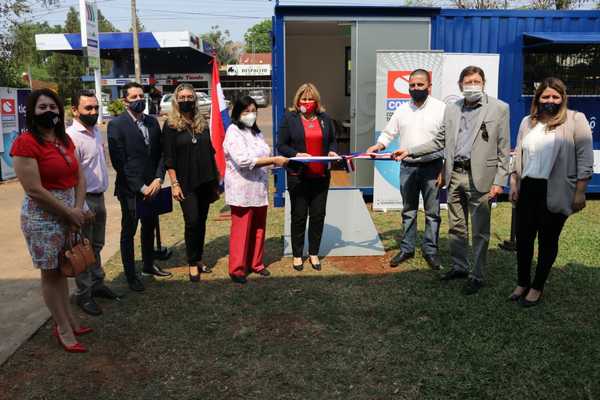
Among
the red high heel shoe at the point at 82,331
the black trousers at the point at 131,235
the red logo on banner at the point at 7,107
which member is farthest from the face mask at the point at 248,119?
the red logo on banner at the point at 7,107

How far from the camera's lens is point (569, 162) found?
3846 millimetres

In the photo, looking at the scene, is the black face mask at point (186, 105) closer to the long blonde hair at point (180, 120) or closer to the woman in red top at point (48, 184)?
the long blonde hair at point (180, 120)

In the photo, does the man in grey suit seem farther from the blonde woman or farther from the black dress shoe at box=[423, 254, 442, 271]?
the blonde woman

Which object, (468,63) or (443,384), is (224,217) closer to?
(468,63)

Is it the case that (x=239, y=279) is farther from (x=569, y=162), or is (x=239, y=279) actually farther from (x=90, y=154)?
(x=569, y=162)

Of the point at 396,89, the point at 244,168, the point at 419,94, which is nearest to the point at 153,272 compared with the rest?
the point at 244,168

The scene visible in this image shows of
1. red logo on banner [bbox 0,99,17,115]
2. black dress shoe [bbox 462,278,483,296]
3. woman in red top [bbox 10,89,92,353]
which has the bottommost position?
black dress shoe [bbox 462,278,483,296]

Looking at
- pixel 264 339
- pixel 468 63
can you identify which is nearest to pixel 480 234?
pixel 264 339

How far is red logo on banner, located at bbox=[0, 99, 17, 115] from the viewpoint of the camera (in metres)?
10.2

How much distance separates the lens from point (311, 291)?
4.65 meters

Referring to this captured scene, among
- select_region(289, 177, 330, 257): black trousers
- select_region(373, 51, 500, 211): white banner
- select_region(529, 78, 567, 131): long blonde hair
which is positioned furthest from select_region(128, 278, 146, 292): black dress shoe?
select_region(373, 51, 500, 211): white banner

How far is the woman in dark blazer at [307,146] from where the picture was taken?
15.9 ft

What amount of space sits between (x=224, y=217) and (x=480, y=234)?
4.07 metres

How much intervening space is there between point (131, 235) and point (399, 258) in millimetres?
2585
